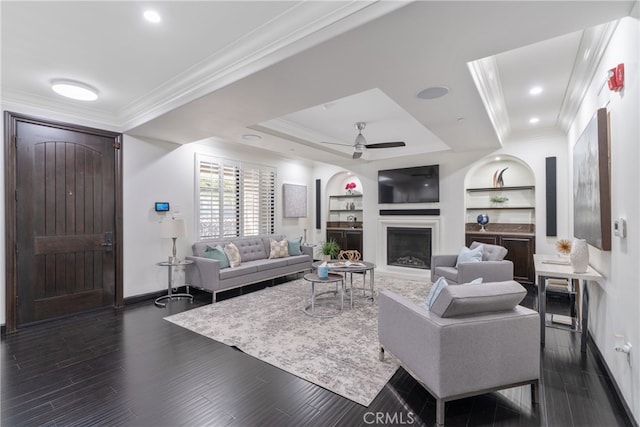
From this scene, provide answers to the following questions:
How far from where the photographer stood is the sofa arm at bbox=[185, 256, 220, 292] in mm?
4551

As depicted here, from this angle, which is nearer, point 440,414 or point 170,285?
point 440,414

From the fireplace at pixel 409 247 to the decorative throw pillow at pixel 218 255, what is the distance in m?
3.72

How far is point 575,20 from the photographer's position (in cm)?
186

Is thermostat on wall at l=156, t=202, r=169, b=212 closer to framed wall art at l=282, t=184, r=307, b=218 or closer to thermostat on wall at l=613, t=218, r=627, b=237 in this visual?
framed wall art at l=282, t=184, r=307, b=218

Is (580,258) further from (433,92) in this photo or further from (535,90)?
(535,90)

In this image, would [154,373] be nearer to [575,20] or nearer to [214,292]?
[214,292]

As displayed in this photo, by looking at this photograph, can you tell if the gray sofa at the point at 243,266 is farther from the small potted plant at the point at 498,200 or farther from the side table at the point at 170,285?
the small potted plant at the point at 498,200

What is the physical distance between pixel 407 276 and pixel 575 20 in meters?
5.20

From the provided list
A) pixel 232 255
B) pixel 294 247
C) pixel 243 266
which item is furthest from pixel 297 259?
pixel 232 255

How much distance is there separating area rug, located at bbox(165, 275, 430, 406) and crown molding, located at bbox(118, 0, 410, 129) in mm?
2564

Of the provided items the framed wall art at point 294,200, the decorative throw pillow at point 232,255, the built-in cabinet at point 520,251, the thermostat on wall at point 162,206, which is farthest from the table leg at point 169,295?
the built-in cabinet at point 520,251

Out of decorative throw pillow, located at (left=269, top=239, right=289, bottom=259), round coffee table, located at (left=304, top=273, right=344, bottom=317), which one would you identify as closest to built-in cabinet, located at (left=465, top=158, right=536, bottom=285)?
round coffee table, located at (left=304, top=273, right=344, bottom=317)

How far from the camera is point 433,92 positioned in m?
2.95

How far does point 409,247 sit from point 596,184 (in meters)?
4.29
